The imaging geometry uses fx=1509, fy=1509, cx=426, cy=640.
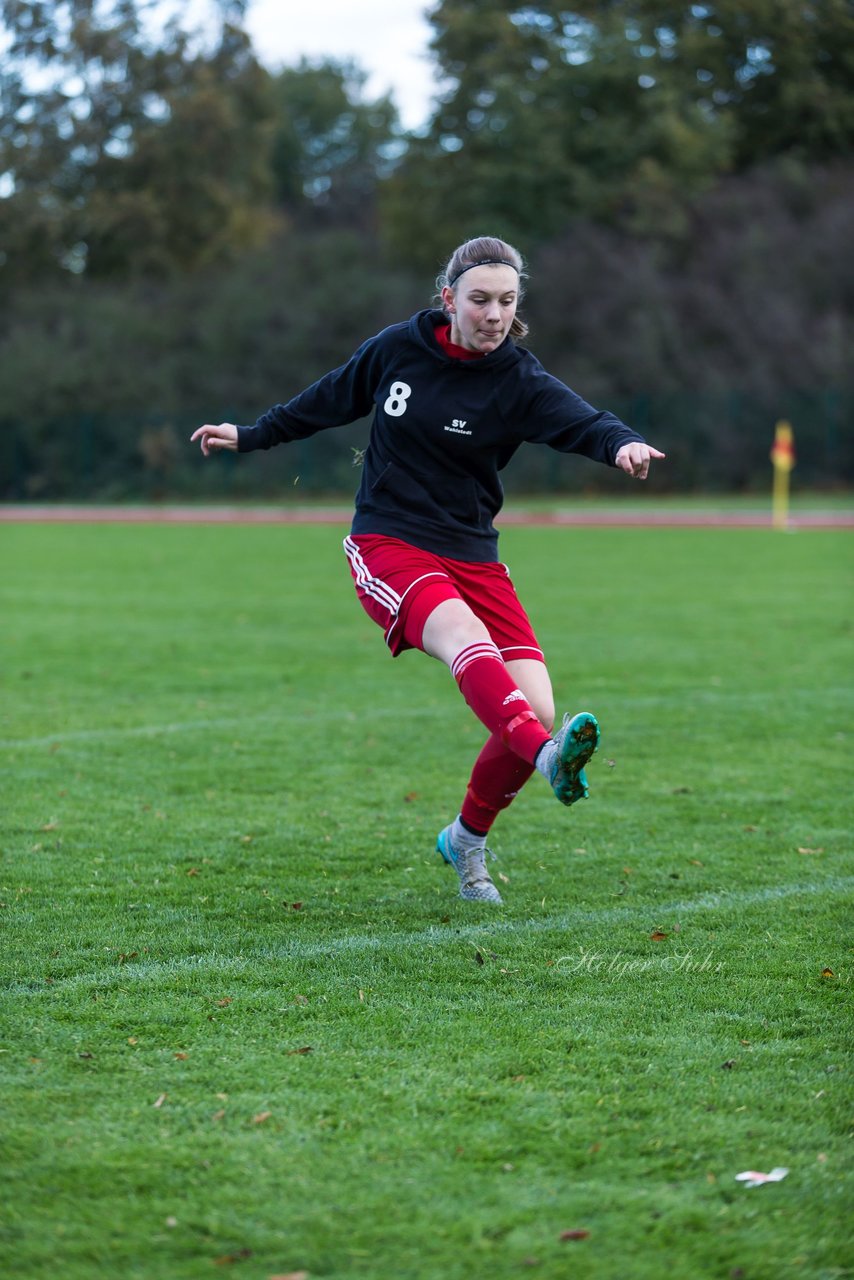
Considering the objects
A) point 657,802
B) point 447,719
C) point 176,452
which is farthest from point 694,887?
point 176,452

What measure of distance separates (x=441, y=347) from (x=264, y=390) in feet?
139

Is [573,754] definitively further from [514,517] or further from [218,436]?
[514,517]

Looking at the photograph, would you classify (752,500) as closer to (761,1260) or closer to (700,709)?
(700,709)

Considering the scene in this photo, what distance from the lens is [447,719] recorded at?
8.77 meters

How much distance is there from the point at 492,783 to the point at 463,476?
1.05m

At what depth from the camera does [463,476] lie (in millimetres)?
5133

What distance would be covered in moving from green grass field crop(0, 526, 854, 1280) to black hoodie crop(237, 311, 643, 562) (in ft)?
3.59

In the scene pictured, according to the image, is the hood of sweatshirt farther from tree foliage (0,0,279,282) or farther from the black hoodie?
tree foliage (0,0,279,282)

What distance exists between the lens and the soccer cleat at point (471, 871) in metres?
5.10

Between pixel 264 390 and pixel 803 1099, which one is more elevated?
pixel 264 390

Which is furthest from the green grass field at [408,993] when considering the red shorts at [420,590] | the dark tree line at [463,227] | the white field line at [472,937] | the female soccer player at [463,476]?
the dark tree line at [463,227]

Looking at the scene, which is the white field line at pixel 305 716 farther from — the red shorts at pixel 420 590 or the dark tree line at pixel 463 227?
the dark tree line at pixel 463 227

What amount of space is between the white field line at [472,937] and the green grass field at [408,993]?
0.05 feet

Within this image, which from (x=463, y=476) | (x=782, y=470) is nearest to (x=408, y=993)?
(x=463, y=476)
